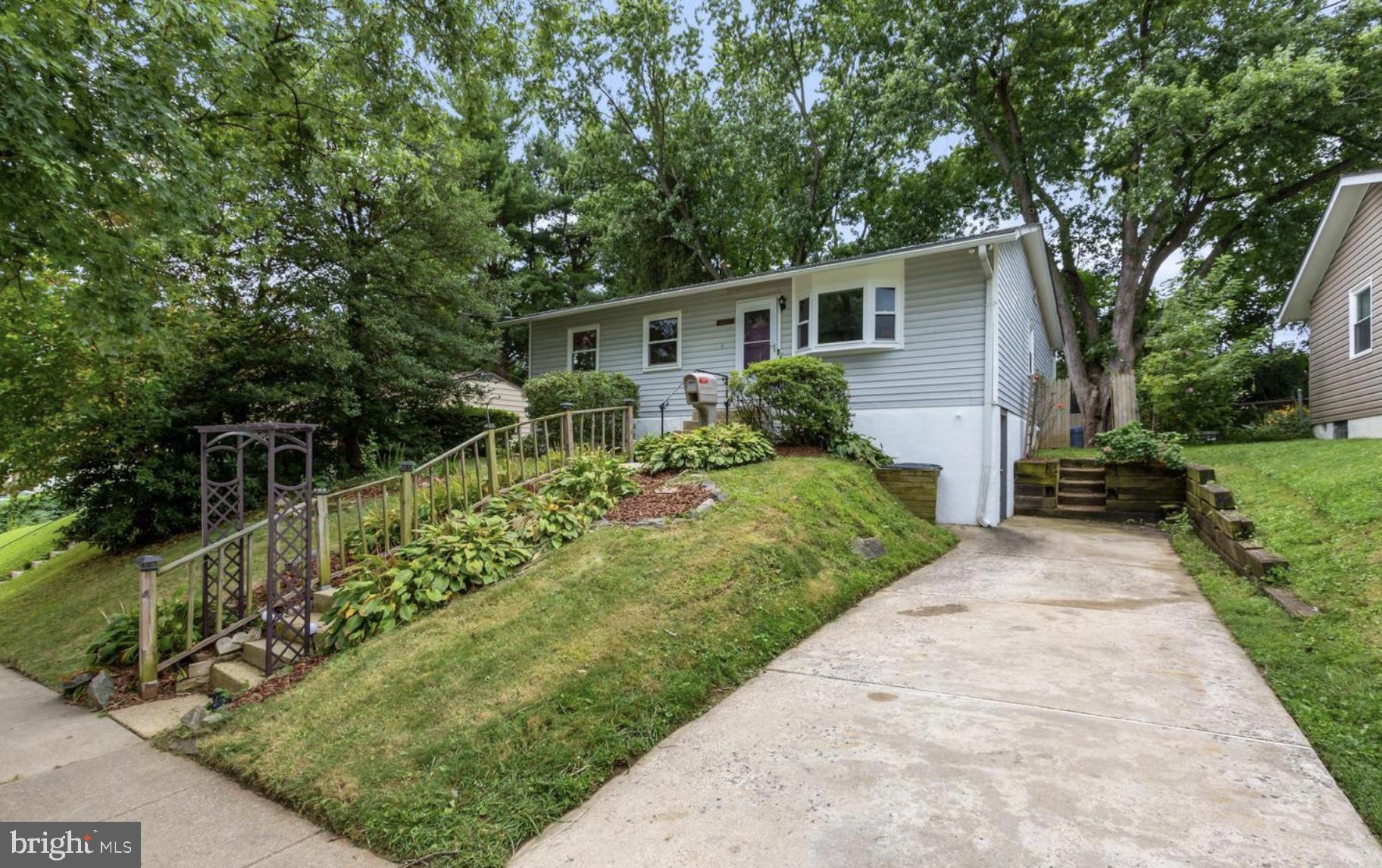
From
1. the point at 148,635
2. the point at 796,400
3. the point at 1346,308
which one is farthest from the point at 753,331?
the point at 1346,308

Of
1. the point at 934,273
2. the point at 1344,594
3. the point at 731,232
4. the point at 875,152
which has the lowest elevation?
the point at 1344,594

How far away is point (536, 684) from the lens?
3.16 m

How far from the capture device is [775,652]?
3873 millimetres

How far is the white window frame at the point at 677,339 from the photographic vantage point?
39.3 ft

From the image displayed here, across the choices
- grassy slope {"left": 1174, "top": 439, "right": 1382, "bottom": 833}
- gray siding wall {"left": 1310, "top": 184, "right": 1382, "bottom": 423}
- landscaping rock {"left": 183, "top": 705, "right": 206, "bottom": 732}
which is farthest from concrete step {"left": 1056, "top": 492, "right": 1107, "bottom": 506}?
landscaping rock {"left": 183, "top": 705, "right": 206, "bottom": 732}

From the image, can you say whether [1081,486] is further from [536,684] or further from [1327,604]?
[536,684]

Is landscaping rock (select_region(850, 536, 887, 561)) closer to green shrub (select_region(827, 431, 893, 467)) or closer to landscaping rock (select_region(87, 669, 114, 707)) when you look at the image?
green shrub (select_region(827, 431, 893, 467))

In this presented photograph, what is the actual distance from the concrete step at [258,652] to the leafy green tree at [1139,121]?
663 inches

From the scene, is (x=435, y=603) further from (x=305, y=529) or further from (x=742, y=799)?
(x=742, y=799)

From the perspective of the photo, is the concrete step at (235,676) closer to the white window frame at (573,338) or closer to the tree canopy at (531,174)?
the tree canopy at (531,174)

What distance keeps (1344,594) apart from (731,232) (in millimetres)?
18187

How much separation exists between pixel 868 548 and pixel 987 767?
361cm

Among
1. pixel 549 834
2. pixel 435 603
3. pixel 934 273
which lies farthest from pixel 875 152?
pixel 549 834

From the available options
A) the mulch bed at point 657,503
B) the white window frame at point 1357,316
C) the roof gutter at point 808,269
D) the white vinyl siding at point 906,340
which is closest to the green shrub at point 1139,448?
the white vinyl siding at point 906,340
